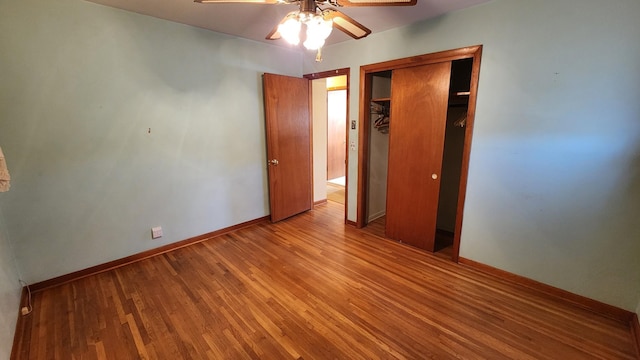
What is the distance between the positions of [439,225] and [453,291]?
1.39 meters

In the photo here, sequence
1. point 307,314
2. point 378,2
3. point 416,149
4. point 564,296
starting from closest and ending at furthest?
point 378,2 → point 307,314 → point 564,296 → point 416,149

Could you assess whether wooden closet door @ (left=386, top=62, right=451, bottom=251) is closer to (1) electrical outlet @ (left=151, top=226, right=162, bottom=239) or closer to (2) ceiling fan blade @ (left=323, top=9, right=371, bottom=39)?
(2) ceiling fan blade @ (left=323, top=9, right=371, bottom=39)

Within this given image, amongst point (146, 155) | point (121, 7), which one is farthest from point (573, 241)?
point (121, 7)

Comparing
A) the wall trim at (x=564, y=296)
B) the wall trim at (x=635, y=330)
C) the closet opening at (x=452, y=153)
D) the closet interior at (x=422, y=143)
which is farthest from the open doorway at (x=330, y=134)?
the wall trim at (x=635, y=330)

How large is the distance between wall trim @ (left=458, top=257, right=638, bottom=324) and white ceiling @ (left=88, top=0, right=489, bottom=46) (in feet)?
7.99

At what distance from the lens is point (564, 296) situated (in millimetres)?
2158

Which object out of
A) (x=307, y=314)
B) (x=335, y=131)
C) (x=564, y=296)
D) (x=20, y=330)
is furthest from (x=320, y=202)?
(x=20, y=330)

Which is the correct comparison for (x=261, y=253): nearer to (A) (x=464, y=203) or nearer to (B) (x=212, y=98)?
(B) (x=212, y=98)

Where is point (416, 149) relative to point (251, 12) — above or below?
below

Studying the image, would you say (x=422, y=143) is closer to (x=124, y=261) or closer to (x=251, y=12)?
(x=251, y=12)

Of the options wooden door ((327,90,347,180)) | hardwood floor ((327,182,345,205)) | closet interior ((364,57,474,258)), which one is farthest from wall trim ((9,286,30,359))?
wooden door ((327,90,347,180))

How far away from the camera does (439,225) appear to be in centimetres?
355

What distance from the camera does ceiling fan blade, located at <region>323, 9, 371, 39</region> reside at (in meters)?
1.55

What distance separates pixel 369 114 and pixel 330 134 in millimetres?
3042
